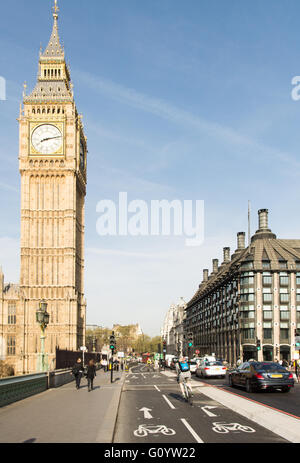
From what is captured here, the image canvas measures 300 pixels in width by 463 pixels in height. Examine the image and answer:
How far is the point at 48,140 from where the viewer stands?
300 feet

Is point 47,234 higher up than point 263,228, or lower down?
lower down

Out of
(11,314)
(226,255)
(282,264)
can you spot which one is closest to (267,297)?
(282,264)

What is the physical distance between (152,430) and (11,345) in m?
82.5

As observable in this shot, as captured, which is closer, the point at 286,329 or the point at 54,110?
the point at 286,329

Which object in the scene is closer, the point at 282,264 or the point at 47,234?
the point at 282,264

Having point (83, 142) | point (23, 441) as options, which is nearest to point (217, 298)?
point (83, 142)

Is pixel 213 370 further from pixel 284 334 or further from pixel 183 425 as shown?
pixel 284 334

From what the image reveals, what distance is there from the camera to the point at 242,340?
8488 centimetres

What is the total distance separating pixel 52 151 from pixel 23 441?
274ft

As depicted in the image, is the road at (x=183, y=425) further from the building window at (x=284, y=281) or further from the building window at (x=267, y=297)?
the building window at (x=284, y=281)

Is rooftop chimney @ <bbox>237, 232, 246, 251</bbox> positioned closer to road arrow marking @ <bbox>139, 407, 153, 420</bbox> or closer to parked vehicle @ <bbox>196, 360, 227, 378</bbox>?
parked vehicle @ <bbox>196, 360, 227, 378</bbox>

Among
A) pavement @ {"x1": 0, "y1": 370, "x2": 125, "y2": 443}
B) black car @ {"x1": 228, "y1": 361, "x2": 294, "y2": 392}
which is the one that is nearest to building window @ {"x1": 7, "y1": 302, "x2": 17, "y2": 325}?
black car @ {"x1": 228, "y1": 361, "x2": 294, "y2": 392}

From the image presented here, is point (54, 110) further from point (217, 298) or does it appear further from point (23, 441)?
point (23, 441)

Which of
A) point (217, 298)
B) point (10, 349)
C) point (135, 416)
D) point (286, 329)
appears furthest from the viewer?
point (217, 298)
